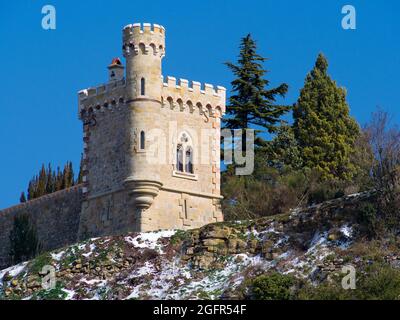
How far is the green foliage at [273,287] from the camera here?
51812 millimetres

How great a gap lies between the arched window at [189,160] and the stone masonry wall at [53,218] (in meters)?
5.56

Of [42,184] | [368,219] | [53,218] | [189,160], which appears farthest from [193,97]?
[42,184]

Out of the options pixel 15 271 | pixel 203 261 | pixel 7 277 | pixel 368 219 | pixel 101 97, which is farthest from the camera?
pixel 101 97

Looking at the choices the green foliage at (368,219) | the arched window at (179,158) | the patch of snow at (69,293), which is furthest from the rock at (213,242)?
the arched window at (179,158)

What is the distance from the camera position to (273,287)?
52.1m

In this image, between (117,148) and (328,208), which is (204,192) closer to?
(117,148)

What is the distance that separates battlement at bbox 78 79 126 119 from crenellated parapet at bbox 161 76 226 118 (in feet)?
6.44

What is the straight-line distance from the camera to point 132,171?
210 ft

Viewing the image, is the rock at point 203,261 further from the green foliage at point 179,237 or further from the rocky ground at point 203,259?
the green foliage at point 179,237

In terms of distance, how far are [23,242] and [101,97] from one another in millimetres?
7901

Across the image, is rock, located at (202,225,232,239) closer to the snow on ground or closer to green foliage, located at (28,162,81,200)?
the snow on ground

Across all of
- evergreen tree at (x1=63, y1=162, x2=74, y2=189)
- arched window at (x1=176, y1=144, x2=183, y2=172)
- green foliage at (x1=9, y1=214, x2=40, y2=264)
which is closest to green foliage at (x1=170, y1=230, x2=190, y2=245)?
arched window at (x1=176, y1=144, x2=183, y2=172)

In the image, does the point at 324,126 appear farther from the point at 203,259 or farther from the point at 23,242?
the point at 203,259

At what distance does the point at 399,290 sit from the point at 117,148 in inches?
757
